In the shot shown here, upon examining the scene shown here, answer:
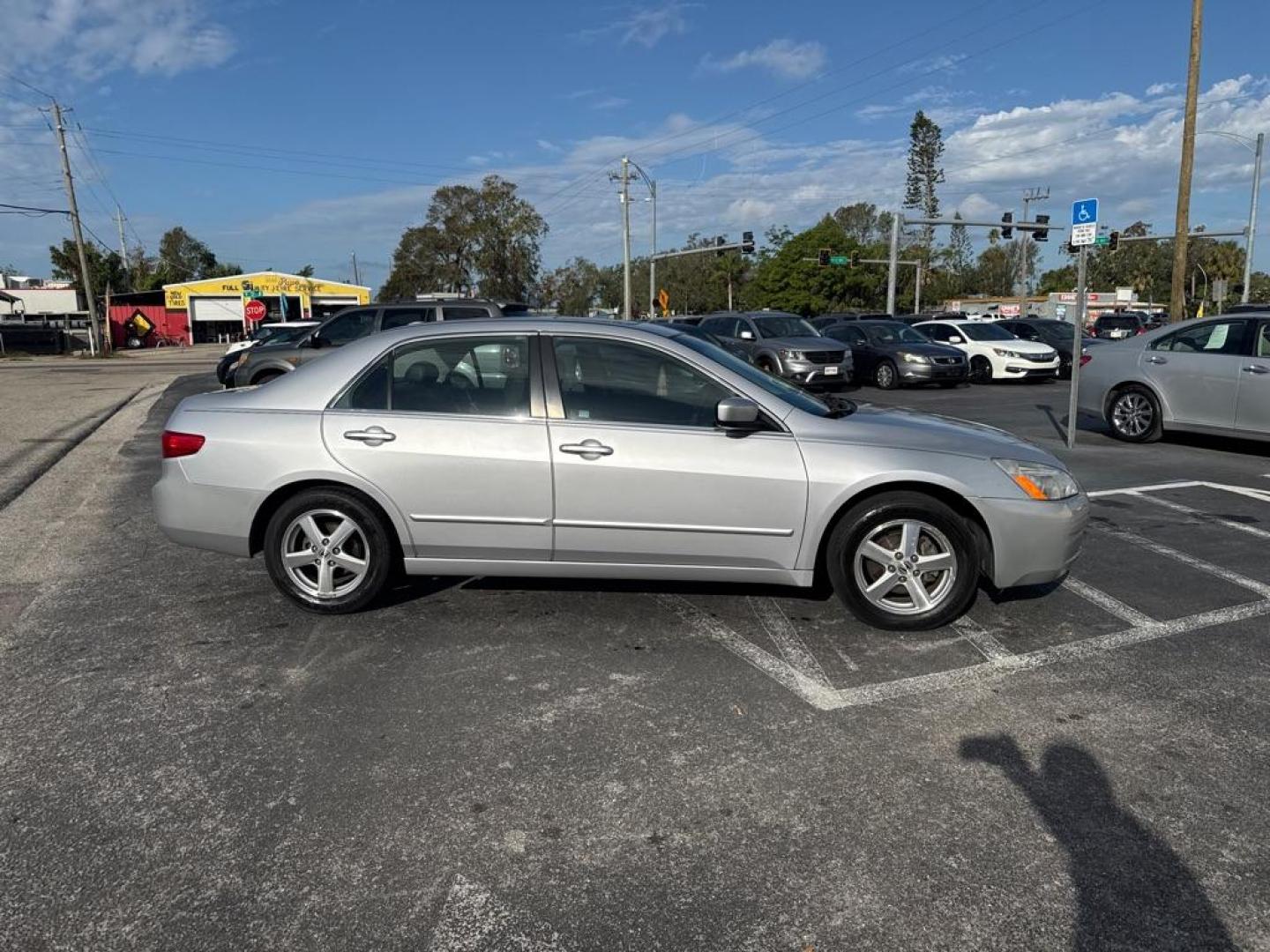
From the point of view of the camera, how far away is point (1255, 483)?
8562 millimetres

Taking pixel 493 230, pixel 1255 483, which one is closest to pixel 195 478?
pixel 1255 483

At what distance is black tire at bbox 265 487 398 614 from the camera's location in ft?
15.2

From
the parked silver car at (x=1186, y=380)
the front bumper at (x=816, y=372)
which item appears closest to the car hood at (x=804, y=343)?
the front bumper at (x=816, y=372)

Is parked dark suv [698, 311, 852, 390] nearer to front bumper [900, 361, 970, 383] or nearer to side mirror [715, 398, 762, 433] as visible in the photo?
front bumper [900, 361, 970, 383]

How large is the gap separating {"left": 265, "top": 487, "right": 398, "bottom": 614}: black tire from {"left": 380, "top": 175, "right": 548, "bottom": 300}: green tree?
6529 centimetres

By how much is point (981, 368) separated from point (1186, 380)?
11.2 m

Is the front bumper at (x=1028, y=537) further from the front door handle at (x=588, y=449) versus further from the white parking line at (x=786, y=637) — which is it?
the front door handle at (x=588, y=449)

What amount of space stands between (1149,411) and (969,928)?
10.1m

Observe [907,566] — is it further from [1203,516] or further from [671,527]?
[1203,516]

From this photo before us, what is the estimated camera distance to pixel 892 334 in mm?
21297

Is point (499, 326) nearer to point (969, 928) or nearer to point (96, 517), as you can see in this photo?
point (969, 928)

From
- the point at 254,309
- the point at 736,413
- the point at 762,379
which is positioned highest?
the point at 254,309

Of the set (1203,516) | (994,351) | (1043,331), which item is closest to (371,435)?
(1203,516)

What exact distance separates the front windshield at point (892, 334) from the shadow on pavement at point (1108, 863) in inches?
730
